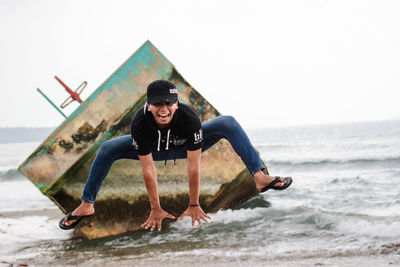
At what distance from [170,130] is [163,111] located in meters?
0.20

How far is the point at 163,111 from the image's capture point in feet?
6.11

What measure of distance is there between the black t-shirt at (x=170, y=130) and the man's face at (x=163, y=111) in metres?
0.14

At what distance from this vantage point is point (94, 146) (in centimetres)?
568

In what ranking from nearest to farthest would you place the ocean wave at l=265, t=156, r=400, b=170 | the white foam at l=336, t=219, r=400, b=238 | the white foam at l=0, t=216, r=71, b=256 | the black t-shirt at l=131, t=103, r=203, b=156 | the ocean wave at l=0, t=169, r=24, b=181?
the black t-shirt at l=131, t=103, r=203, b=156 → the white foam at l=336, t=219, r=400, b=238 → the white foam at l=0, t=216, r=71, b=256 → the ocean wave at l=265, t=156, r=400, b=170 → the ocean wave at l=0, t=169, r=24, b=181

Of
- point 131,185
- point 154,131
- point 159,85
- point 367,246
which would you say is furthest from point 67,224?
point 367,246

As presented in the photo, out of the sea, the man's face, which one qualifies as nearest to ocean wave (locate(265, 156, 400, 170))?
the sea

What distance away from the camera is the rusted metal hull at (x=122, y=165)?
18.1 feet

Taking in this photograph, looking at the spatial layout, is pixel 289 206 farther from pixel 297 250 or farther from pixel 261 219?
pixel 297 250

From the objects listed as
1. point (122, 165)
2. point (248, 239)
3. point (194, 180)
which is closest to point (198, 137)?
point (194, 180)

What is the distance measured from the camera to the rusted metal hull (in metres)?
5.52

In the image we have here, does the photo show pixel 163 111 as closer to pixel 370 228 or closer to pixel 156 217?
pixel 156 217

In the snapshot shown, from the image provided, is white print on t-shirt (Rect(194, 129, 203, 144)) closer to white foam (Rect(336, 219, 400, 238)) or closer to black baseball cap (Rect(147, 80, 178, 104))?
black baseball cap (Rect(147, 80, 178, 104))

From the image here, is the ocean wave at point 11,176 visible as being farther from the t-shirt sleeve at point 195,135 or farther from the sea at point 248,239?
the t-shirt sleeve at point 195,135

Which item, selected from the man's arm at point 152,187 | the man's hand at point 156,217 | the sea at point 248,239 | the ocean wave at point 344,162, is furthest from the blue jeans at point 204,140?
the ocean wave at point 344,162
